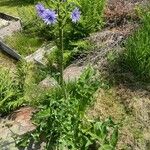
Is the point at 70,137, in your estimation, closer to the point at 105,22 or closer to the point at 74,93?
the point at 74,93

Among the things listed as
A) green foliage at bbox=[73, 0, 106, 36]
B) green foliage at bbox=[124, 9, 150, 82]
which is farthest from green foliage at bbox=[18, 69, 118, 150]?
green foliage at bbox=[73, 0, 106, 36]

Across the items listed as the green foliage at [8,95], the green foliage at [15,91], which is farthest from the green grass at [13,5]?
the green foliage at [8,95]

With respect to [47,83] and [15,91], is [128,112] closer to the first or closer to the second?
[47,83]

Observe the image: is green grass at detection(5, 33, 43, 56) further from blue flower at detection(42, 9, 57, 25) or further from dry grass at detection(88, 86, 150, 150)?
blue flower at detection(42, 9, 57, 25)

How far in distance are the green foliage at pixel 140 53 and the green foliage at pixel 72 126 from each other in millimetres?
727

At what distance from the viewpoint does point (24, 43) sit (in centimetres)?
862

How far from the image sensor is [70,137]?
5320 millimetres

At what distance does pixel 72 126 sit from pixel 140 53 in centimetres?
146

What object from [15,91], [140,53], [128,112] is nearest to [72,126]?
[128,112]

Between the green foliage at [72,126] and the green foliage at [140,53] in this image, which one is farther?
the green foliage at [140,53]

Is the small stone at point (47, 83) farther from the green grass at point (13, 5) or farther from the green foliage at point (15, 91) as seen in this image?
the green grass at point (13, 5)

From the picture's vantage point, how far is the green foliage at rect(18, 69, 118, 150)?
5305mm

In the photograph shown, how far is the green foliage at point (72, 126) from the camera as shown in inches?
209

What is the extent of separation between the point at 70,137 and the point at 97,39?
8.43ft
